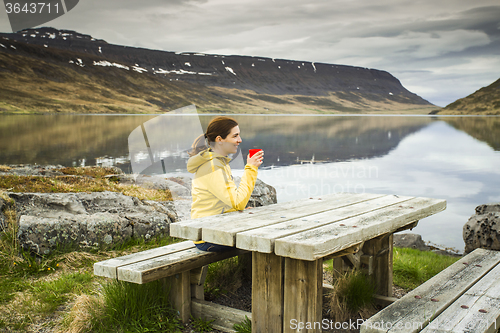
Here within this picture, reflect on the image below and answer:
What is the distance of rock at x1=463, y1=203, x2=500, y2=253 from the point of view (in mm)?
4836

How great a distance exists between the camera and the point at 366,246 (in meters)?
3.67

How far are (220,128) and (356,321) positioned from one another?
6.32ft

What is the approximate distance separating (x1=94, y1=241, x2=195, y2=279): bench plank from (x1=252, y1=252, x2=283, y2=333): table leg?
0.78 metres

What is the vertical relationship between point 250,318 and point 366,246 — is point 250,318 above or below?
below

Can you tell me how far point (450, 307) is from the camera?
8.32 ft

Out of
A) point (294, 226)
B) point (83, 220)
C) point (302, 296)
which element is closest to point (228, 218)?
point (294, 226)

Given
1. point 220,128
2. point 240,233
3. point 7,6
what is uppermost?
point 7,6

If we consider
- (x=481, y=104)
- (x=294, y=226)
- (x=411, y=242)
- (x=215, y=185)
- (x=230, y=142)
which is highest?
(x=481, y=104)

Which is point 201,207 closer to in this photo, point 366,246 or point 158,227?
point 366,246

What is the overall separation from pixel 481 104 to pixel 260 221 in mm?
154399

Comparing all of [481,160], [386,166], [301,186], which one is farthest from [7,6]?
[481,160]

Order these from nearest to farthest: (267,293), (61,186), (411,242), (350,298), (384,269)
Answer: (267,293)
(350,298)
(384,269)
(61,186)
(411,242)

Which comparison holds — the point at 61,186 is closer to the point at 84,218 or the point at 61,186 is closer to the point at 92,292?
the point at 84,218

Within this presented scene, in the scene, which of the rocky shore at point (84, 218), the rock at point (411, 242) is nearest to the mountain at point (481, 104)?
the rock at point (411, 242)
